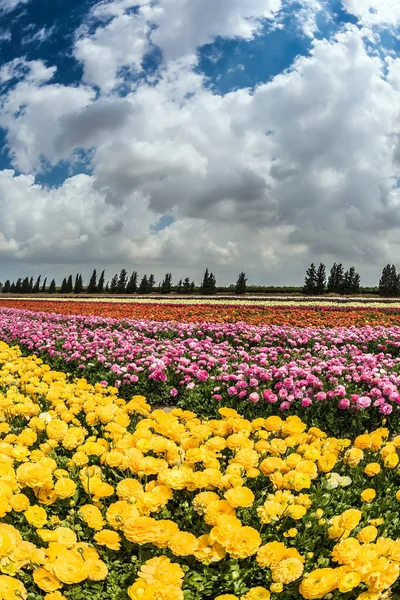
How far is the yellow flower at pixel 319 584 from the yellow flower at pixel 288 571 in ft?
0.37

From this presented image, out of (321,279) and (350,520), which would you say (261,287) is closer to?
(321,279)

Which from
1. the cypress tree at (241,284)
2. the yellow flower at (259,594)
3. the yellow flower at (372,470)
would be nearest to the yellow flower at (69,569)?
the yellow flower at (259,594)

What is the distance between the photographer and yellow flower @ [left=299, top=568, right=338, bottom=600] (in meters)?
1.88

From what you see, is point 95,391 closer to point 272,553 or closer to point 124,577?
point 124,577

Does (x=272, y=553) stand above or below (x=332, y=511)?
above

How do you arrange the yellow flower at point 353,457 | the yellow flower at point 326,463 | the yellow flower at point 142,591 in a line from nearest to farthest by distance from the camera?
the yellow flower at point 142,591 < the yellow flower at point 326,463 < the yellow flower at point 353,457

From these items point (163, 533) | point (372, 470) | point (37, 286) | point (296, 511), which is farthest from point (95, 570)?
point (37, 286)

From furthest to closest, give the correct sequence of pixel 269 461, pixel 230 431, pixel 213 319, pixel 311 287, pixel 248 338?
pixel 311 287, pixel 213 319, pixel 248 338, pixel 230 431, pixel 269 461

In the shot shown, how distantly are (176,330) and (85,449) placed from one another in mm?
9345

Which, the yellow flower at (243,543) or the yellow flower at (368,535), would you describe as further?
the yellow flower at (368,535)

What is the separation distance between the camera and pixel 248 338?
11.5 meters

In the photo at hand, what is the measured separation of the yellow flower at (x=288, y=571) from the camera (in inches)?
80.8

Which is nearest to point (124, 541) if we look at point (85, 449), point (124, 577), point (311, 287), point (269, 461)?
point (124, 577)

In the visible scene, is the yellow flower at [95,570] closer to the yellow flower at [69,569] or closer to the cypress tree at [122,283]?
the yellow flower at [69,569]
